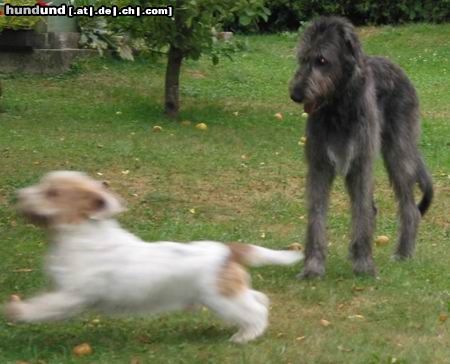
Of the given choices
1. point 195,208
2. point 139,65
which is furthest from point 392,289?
point 139,65

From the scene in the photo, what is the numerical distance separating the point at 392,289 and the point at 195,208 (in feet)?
8.69

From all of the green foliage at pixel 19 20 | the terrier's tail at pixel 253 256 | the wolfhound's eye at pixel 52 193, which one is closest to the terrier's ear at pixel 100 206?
the wolfhound's eye at pixel 52 193

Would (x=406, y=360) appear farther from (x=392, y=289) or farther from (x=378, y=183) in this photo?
(x=378, y=183)

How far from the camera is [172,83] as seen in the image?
13.0 meters

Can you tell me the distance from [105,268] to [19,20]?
31.5ft

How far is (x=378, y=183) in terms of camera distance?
10.7 m

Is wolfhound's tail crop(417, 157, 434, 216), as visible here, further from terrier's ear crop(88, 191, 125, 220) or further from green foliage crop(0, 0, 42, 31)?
green foliage crop(0, 0, 42, 31)

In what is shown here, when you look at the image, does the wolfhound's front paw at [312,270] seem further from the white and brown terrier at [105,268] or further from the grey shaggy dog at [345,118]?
the white and brown terrier at [105,268]

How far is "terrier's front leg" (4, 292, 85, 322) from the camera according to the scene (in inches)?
214

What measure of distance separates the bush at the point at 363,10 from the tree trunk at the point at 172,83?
9361 millimetres

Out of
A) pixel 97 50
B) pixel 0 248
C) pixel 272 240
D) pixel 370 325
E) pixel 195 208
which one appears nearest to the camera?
pixel 370 325

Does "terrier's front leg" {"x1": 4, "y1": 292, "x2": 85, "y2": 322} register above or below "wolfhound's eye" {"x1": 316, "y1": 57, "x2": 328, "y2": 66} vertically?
below

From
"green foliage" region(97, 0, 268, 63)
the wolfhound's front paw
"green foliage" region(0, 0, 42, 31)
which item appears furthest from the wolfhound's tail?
"green foliage" region(0, 0, 42, 31)

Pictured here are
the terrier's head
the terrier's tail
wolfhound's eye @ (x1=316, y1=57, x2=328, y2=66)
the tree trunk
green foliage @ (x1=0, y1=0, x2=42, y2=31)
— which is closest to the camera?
the terrier's head
